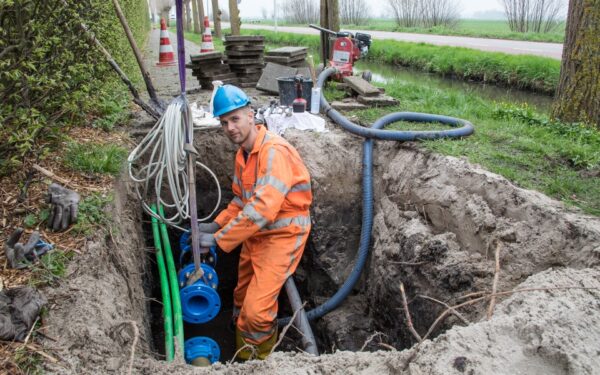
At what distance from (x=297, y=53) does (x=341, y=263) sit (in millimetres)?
4258

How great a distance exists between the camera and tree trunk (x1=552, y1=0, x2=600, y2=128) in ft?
15.6

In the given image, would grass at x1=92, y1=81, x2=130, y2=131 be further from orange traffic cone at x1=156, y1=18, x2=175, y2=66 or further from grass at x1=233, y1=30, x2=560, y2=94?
grass at x1=233, y1=30, x2=560, y2=94

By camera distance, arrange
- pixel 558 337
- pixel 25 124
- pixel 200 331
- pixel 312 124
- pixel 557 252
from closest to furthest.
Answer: pixel 558 337 → pixel 557 252 → pixel 25 124 → pixel 200 331 → pixel 312 124

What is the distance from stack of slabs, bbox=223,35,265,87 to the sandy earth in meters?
2.52

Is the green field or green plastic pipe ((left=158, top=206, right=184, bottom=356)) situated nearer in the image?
green plastic pipe ((left=158, top=206, right=184, bottom=356))

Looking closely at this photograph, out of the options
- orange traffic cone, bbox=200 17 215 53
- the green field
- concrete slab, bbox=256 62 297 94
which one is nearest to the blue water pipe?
the green field

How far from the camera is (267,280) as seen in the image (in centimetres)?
356

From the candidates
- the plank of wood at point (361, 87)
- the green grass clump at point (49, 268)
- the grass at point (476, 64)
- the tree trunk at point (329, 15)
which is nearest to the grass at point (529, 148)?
the plank of wood at point (361, 87)

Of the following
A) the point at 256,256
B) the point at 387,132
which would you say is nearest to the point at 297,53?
the point at 387,132

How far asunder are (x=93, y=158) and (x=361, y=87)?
11.7 ft

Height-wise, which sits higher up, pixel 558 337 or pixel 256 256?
pixel 558 337

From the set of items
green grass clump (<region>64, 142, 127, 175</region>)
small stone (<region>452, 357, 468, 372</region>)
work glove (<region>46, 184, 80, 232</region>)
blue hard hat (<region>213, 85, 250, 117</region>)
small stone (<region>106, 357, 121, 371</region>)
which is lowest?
small stone (<region>106, 357, 121, 371</region>)

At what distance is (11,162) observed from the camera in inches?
109

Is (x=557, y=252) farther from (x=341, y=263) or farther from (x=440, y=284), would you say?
(x=341, y=263)
